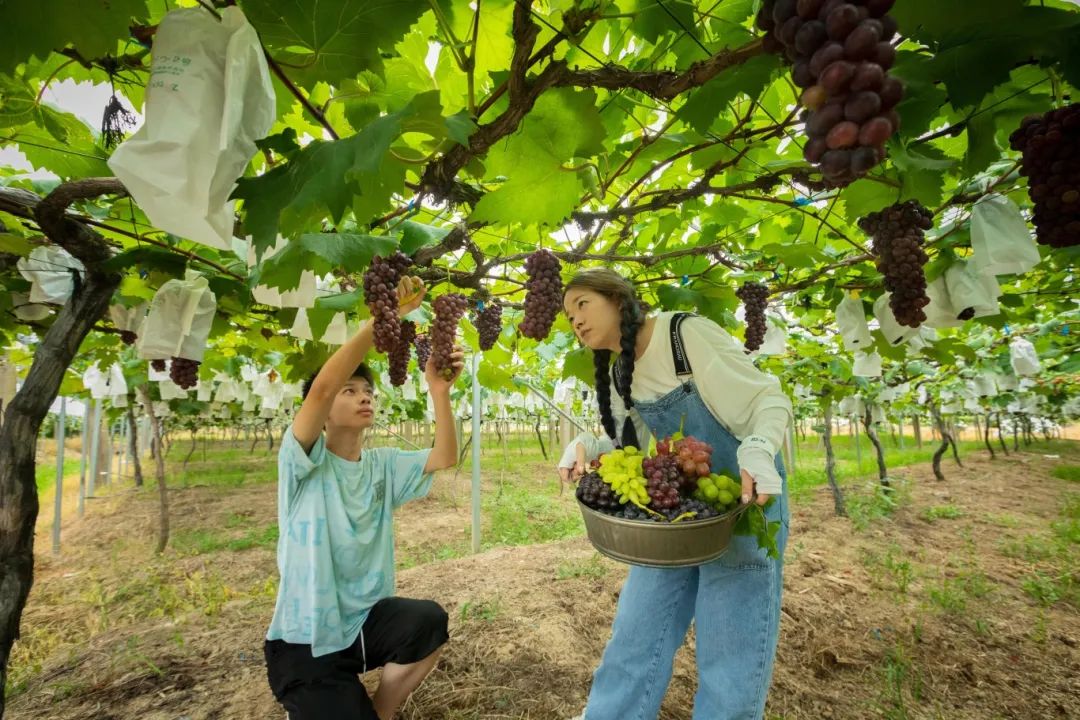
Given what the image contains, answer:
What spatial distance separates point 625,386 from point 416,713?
2293mm

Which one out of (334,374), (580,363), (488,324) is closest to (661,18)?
(334,374)

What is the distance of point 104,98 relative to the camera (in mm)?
1608

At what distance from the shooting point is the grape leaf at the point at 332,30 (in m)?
0.85

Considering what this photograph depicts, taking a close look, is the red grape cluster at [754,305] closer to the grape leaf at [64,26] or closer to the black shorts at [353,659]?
the black shorts at [353,659]

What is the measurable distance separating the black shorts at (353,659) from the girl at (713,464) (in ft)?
2.86

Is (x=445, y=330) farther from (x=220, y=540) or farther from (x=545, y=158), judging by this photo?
(x=220, y=540)

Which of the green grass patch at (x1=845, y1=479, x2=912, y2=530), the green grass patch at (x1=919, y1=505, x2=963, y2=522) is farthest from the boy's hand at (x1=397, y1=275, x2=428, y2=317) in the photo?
the green grass patch at (x1=919, y1=505, x2=963, y2=522)

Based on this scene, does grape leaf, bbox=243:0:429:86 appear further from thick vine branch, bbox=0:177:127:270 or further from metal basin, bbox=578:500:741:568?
metal basin, bbox=578:500:741:568

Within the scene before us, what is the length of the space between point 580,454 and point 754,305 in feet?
5.70

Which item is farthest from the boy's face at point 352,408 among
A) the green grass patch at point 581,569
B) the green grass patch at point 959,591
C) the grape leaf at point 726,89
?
the green grass patch at point 959,591

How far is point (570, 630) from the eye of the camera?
3586 mm

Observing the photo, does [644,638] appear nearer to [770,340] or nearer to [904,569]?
[770,340]

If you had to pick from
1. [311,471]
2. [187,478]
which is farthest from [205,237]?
[187,478]

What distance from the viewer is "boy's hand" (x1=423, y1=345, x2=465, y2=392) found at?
2.12 m
